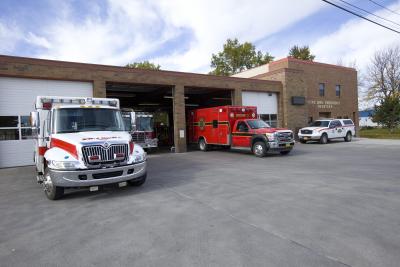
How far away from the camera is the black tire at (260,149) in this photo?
583 inches

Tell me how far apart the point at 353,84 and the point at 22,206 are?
3602 cm

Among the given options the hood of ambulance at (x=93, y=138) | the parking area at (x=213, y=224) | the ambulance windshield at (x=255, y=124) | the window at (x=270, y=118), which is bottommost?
the parking area at (x=213, y=224)

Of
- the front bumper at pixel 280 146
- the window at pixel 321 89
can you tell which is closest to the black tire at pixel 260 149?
the front bumper at pixel 280 146

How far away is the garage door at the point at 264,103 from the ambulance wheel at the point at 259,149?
319 inches

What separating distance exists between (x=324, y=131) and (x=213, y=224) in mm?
20097

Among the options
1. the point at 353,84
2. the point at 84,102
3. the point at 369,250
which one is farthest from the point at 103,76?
the point at 353,84

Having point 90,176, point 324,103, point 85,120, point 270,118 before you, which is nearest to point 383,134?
point 324,103

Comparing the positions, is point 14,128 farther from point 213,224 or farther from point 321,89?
point 321,89

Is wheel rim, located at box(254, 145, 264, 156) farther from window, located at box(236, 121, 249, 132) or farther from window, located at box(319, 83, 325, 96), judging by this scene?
window, located at box(319, 83, 325, 96)

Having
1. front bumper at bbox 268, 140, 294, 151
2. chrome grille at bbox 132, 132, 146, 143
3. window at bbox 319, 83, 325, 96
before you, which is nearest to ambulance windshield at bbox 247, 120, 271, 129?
front bumper at bbox 268, 140, 294, 151

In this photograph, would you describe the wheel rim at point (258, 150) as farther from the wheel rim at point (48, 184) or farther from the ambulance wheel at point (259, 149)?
the wheel rim at point (48, 184)

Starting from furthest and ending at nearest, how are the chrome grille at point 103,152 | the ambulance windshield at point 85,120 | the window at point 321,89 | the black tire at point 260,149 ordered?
the window at point 321,89 → the black tire at point 260,149 → the ambulance windshield at point 85,120 → the chrome grille at point 103,152

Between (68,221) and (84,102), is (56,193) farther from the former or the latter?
(84,102)

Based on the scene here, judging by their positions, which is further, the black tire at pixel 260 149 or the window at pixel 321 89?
the window at pixel 321 89
